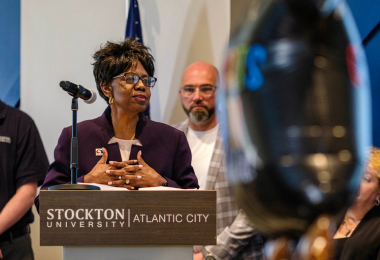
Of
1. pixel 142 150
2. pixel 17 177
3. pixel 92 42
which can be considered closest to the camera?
pixel 142 150

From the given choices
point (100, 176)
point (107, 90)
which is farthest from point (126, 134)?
point (100, 176)

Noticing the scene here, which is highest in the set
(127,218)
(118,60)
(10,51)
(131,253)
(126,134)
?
(10,51)

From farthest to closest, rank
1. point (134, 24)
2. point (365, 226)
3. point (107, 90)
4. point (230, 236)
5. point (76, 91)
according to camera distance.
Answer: point (134, 24), point (230, 236), point (365, 226), point (107, 90), point (76, 91)

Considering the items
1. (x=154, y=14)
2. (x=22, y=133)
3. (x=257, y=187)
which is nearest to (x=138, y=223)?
(x=257, y=187)

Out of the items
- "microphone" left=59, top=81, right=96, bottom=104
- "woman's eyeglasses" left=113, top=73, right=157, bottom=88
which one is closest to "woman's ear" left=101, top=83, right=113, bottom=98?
"woman's eyeglasses" left=113, top=73, right=157, bottom=88

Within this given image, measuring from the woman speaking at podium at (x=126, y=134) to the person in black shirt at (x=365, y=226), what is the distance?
2.69 feet

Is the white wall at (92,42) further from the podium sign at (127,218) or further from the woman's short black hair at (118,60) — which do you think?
the podium sign at (127,218)

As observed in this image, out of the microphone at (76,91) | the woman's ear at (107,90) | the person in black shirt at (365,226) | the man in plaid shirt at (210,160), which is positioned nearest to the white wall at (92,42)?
the man in plaid shirt at (210,160)

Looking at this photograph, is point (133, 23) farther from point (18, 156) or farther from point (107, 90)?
point (107, 90)

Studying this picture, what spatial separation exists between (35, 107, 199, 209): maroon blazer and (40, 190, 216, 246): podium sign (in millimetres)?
388

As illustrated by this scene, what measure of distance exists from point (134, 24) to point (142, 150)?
1.79 metres

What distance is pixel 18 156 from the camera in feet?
7.55

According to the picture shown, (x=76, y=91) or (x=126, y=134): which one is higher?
(x=76, y=91)

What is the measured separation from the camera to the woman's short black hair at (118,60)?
1658 millimetres
